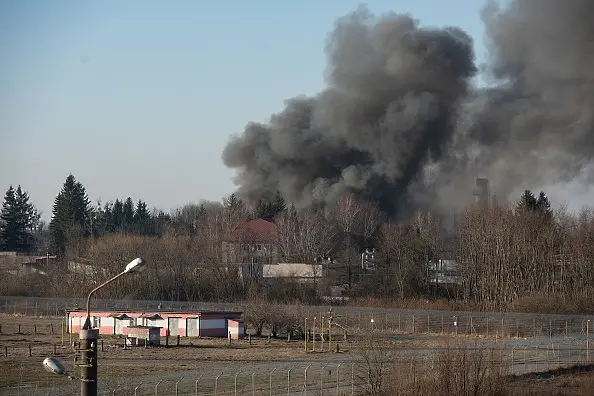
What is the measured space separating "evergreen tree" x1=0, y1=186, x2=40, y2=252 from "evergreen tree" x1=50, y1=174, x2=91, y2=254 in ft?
8.49

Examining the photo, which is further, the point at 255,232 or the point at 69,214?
the point at 69,214

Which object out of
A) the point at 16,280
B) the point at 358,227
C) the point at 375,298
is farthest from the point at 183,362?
the point at 358,227

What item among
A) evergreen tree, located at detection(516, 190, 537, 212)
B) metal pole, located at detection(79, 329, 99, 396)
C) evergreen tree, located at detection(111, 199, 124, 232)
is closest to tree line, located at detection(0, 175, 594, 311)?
evergreen tree, located at detection(516, 190, 537, 212)

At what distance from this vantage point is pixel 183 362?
896 inches

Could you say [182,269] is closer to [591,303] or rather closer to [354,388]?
[591,303]

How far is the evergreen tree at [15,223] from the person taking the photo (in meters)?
70.6

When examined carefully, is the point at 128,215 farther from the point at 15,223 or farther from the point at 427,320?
the point at 427,320

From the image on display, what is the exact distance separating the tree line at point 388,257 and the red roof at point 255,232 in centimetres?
72

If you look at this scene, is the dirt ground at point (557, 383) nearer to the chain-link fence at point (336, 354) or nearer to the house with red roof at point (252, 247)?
the chain-link fence at point (336, 354)

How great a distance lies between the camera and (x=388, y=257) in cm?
4803

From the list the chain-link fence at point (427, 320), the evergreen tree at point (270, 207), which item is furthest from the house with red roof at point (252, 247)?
the chain-link fence at point (427, 320)

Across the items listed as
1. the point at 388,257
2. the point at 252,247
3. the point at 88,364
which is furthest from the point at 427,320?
the point at 88,364

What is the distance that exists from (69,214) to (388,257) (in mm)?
31520

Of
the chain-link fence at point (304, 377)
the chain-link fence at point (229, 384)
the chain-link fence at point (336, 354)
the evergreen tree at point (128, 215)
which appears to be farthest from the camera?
the evergreen tree at point (128, 215)
